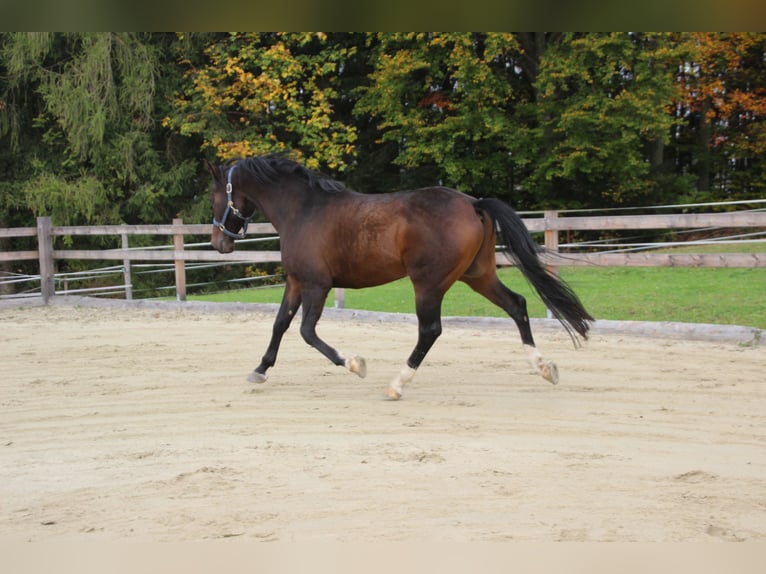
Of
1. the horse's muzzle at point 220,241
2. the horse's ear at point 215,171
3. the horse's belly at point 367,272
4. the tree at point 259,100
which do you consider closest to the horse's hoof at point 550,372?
the horse's belly at point 367,272

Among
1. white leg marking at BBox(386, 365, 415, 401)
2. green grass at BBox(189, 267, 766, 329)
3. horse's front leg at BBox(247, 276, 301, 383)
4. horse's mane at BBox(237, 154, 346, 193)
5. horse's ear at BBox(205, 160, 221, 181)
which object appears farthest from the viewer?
green grass at BBox(189, 267, 766, 329)

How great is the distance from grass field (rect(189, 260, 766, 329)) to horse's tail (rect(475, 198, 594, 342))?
3.52 metres

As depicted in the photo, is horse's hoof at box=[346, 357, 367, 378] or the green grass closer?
horse's hoof at box=[346, 357, 367, 378]

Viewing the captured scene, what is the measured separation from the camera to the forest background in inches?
683

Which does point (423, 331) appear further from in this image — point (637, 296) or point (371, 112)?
point (371, 112)

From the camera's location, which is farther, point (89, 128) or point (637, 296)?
point (89, 128)

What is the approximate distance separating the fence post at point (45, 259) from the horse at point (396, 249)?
307 inches

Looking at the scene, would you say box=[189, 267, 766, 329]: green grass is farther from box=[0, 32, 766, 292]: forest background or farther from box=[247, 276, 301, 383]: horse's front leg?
box=[247, 276, 301, 383]: horse's front leg

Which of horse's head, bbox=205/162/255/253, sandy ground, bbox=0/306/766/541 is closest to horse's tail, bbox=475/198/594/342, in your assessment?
sandy ground, bbox=0/306/766/541

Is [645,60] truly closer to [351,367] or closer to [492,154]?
[492,154]

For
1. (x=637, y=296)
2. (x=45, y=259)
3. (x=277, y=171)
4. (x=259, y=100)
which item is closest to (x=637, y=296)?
(x=637, y=296)

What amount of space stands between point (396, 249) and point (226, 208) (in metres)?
1.58

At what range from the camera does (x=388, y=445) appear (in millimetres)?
4320

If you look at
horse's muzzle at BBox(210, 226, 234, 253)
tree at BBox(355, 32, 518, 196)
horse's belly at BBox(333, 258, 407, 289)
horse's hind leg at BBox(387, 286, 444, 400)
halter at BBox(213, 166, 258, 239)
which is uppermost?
tree at BBox(355, 32, 518, 196)
